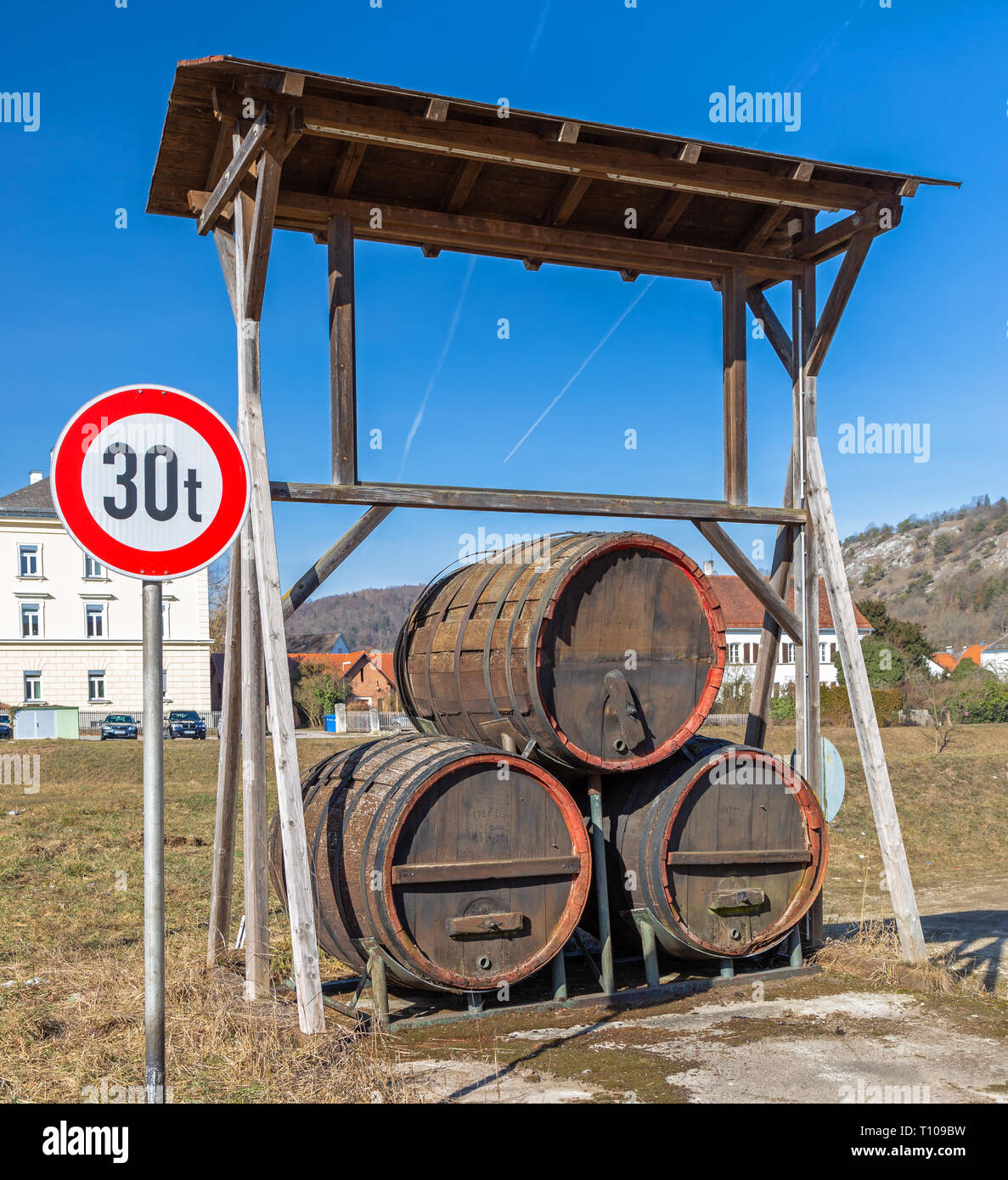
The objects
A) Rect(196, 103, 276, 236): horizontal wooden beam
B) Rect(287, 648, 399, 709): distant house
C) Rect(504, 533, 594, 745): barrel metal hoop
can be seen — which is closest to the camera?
Rect(196, 103, 276, 236): horizontal wooden beam

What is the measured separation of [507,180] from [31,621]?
40.2 metres

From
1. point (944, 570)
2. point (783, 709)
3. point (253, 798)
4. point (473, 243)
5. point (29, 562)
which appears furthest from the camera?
point (944, 570)

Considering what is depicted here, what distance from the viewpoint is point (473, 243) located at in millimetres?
7316

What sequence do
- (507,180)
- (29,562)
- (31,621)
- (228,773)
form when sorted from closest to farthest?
1. (228,773)
2. (507,180)
3. (29,562)
4. (31,621)

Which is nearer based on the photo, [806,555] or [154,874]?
[154,874]

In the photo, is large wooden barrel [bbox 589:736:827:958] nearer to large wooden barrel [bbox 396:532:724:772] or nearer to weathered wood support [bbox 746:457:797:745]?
large wooden barrel [bbox 396:532:724:772]

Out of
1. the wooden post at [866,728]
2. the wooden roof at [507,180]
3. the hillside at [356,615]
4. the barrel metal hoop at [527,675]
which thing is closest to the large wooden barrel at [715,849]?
the wooden post at [866,728]

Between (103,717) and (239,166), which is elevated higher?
(239,166)

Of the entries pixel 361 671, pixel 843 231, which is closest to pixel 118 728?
pixel 361 671

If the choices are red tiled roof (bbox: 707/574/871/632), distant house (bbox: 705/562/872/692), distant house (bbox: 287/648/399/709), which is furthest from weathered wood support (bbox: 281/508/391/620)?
distant house (bbox: 287/648/399/709)

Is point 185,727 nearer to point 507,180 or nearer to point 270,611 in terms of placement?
point 507,180

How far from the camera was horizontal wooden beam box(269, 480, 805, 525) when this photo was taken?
6.54 m

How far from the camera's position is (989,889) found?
1199 cm

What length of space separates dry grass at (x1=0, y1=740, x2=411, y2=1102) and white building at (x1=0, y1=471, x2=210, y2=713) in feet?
103
